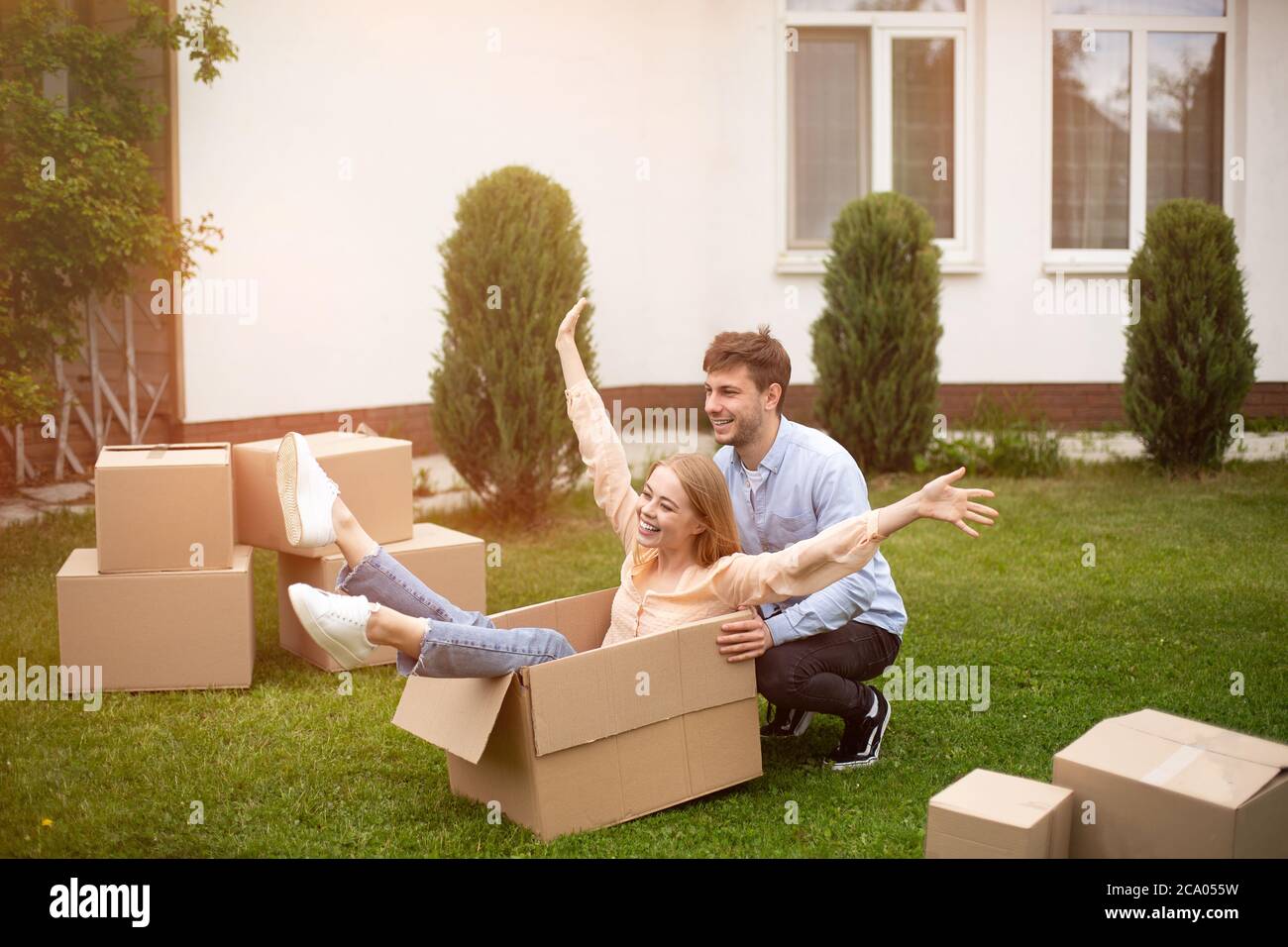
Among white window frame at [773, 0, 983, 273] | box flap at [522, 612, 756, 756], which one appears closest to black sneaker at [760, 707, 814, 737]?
box flap at [522, 612, 756, 756]

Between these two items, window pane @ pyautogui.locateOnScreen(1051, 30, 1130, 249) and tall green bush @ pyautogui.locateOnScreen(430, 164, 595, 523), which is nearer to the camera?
tall green bush @ pyautogui.locateOnScreen(430, 164, 595, 523)

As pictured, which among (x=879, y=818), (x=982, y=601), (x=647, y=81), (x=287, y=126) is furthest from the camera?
(x=647, y=81)

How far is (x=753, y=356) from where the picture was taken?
3816mm

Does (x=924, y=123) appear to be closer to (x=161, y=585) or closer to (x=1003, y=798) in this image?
(x=161, y=585)

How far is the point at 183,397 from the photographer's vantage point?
7.85 meters

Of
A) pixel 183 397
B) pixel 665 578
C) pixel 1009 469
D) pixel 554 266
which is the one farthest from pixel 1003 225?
pixel 665 578

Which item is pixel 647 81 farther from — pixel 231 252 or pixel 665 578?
pixel 665 578

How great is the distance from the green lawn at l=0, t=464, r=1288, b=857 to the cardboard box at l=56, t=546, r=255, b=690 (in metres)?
0.11

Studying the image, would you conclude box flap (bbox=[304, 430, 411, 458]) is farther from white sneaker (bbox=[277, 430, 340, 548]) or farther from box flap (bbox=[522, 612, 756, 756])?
box flap (bbox=[522, 612, 756, 756])

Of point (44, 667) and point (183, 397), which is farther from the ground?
point (183, 397)

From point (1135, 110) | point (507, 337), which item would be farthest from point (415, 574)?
point (1135, 110)

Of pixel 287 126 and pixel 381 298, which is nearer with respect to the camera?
pixel 287 126

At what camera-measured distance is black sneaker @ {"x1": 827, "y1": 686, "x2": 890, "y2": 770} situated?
3912mm

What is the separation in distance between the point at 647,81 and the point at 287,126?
10.2 ft
